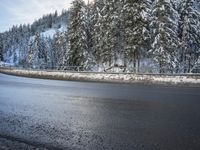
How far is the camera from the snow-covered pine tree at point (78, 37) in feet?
A: 179

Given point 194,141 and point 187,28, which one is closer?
point 194,141

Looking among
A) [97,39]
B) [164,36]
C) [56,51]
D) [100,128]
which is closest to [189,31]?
[164,36]

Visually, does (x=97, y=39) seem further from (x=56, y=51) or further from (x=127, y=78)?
(x=56, y=51)

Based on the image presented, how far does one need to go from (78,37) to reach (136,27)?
15019 millimetres

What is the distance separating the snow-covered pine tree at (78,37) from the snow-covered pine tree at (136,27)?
1150 centimetres

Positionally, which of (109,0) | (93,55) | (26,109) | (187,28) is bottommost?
(26,109)

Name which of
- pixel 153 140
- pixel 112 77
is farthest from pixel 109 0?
pixel 153 140

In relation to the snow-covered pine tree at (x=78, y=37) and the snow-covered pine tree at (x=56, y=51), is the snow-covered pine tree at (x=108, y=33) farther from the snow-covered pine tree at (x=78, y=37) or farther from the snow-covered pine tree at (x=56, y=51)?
the snow-covered pine tree at (x=56, y=51)

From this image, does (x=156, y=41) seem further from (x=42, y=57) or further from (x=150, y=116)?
(x=42, y=57)

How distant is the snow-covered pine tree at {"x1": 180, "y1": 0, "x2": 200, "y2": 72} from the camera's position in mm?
47625

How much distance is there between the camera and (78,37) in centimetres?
5569

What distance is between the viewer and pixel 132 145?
7430 mm

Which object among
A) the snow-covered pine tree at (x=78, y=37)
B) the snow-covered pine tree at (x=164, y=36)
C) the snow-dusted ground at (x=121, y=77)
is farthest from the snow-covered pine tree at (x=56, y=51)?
the snow-covered pine tree at (x=164, y=36)

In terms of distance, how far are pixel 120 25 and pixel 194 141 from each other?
46527 millimetres
